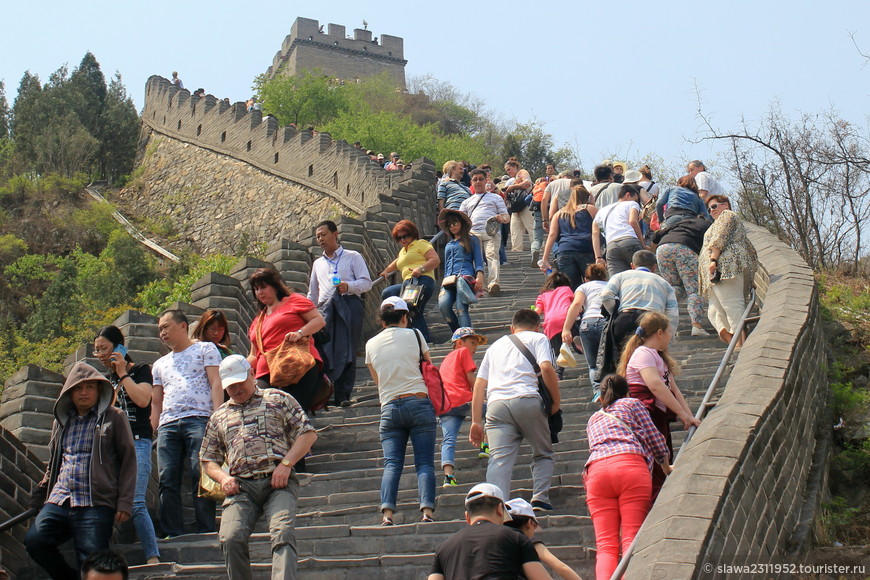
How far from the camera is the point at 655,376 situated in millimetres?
8484

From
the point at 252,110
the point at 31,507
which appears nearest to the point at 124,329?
the point at 31,507

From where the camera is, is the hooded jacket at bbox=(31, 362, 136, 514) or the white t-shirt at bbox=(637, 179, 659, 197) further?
the white t-shirt at bbox=(637, 179, 659, 197)

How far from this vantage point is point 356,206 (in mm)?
32531

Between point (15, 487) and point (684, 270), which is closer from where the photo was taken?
point (15, 487)

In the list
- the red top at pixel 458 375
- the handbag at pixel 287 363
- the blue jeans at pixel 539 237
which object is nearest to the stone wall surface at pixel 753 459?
the red top at pixel 458 375

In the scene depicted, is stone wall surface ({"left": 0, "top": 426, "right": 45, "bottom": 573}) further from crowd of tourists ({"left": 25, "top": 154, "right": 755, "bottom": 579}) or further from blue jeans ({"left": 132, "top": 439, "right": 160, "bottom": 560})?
blue jeans ({"left": 132, "top": 439, "right": 160, "bottom": 560})

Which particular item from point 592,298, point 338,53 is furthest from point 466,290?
point 338,53

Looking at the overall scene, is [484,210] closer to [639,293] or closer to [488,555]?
[639,293]

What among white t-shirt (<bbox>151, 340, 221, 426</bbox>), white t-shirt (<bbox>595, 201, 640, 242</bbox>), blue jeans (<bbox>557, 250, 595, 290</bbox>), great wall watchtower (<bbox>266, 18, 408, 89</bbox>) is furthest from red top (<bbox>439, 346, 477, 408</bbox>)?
great wall watchtower (<bbox>266, 18, 408, 89</bbox>)

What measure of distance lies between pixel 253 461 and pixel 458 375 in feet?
8.02

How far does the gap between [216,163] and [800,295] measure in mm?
32695

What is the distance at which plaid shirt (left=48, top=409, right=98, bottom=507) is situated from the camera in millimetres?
7945

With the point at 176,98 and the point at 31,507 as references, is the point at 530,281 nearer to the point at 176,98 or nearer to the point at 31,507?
the point at 31,507

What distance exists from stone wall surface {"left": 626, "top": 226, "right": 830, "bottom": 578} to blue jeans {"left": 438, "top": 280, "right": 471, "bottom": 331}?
2.98 m
